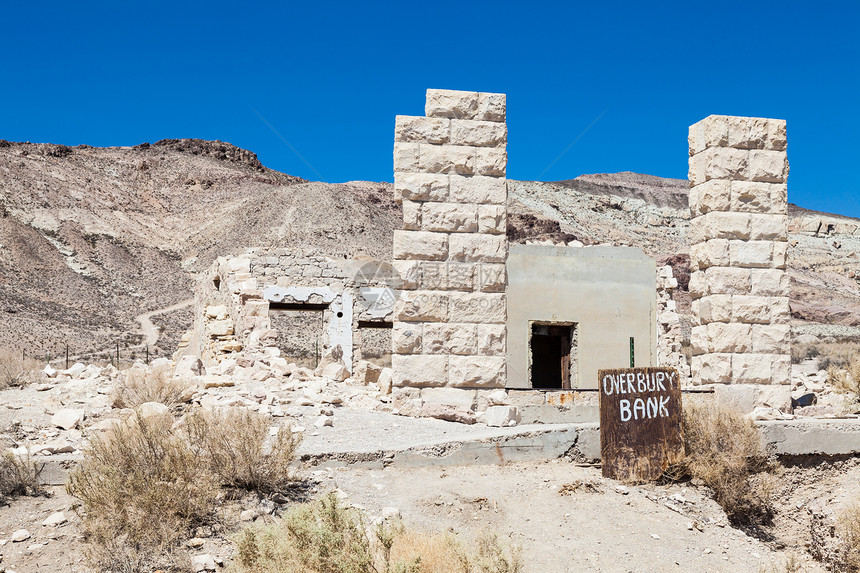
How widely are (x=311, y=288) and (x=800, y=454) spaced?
41.0 ft

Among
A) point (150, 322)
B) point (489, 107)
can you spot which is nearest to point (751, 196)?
point (489, 107)

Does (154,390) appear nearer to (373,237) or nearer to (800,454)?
(800,454)

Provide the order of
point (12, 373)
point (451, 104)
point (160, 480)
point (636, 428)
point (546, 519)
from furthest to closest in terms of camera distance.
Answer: point (12, 373)
point (451, 104)
point (636, 428)
point (546, 519)
point (160, 480)

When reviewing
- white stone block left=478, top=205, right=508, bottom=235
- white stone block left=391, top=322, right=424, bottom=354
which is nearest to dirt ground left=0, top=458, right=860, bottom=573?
white stone block left=391, top=322, right=424, bottom=354

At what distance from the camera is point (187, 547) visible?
521 cm

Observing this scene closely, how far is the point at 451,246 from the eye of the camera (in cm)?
991

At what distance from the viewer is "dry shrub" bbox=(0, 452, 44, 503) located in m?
6.05

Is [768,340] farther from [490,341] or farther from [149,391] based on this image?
[149,391]

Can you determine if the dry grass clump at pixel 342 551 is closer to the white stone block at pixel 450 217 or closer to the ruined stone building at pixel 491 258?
the ruined stone building at pixel 491 258

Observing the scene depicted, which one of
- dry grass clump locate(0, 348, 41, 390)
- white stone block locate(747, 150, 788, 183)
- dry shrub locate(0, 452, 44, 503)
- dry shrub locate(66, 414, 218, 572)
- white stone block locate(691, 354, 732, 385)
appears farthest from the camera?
dry grass clump locate(0, 348, 41, 390)

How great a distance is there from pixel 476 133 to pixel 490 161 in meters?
0.41

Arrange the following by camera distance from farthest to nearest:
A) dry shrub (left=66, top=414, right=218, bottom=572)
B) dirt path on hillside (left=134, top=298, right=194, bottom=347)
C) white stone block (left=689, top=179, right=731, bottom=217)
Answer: dirt path on hillside (left=134, top=298, right=194, bottom=347), white stone block (left=689, top=179, right=731, bottom=217), dry shrub (left=66, top=414, right=218, bottom=572)

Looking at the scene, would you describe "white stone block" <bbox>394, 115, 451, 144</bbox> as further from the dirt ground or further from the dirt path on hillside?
the dirt path on hillside

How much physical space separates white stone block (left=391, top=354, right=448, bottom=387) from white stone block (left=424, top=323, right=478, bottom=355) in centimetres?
12
